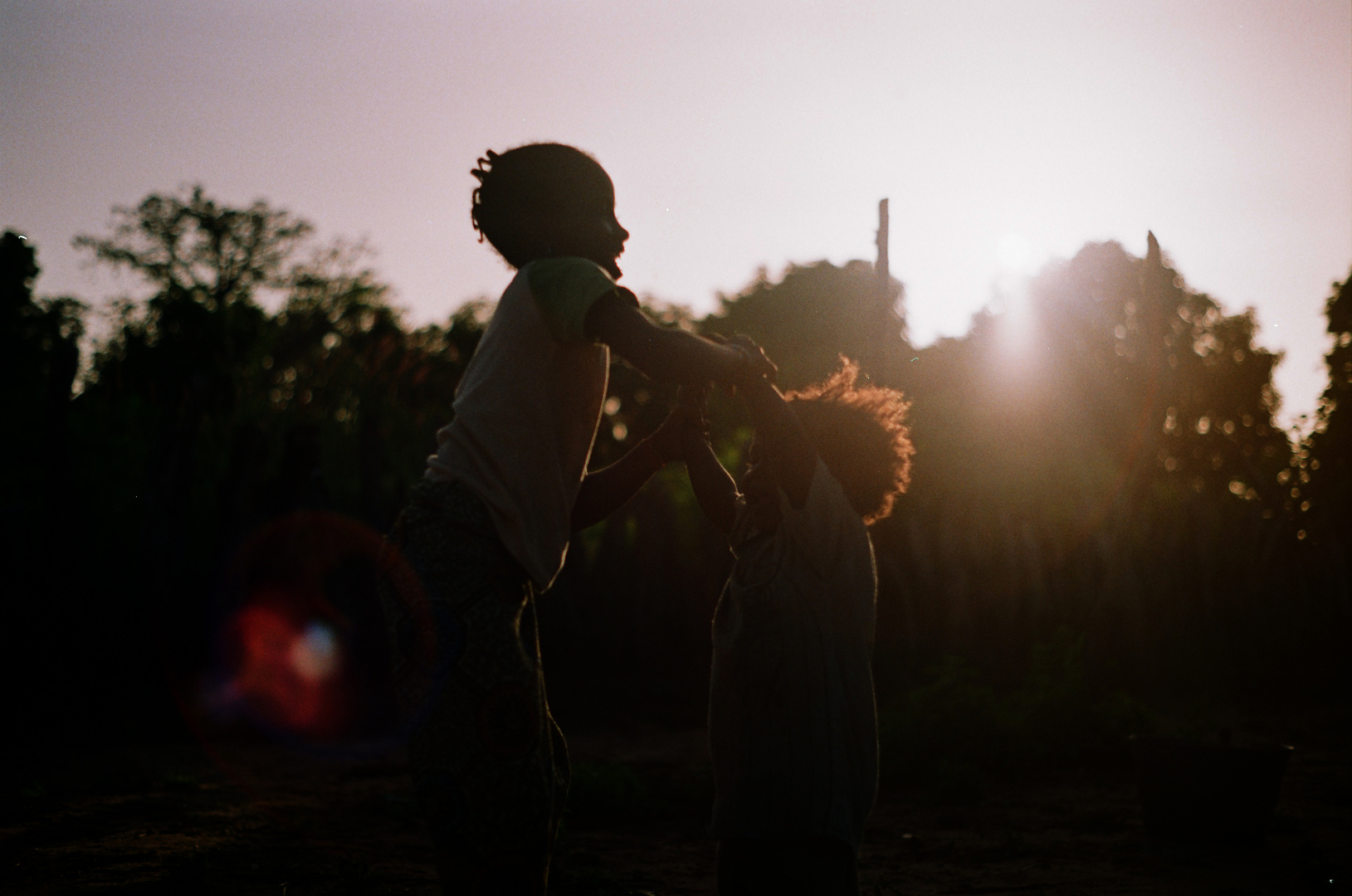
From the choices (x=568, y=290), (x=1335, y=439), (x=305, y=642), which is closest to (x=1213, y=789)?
(x=568, y=290)

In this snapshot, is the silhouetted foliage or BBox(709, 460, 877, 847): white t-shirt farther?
the silhouetted foliage

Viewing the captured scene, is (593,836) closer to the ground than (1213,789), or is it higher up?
closer to the ground

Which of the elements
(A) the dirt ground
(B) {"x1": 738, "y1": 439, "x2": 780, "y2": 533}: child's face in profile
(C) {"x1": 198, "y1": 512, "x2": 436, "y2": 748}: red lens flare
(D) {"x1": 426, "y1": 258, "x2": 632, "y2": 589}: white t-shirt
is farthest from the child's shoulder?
(C) {"x1": 198, "y1": 512, "x2": 436, "y2": 748}: red lens flare

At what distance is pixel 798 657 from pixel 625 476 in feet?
1.94

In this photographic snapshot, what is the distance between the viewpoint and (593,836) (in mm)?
4965

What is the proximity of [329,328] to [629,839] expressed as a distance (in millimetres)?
37086

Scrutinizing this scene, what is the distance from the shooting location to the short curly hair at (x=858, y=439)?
8.50 ft

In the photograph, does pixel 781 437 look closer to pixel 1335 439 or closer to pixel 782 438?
pixel 782 438

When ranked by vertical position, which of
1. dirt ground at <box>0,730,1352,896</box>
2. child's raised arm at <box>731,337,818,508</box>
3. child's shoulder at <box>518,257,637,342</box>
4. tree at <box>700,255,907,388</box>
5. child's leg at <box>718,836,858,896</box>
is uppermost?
tree at <box>700,255,907,388</box>

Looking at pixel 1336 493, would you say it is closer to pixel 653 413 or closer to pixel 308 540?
pixel 308 540

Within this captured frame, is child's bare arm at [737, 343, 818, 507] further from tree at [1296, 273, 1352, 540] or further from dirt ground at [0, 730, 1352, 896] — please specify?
tree at [1296, 273, 1352, 540]

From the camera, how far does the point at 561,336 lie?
191 centimetres

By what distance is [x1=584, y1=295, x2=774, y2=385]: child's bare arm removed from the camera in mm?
1846

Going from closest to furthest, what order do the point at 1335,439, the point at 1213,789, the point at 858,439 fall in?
the point at 858,439 < the point at 1213,789 < the point at 1335,439
